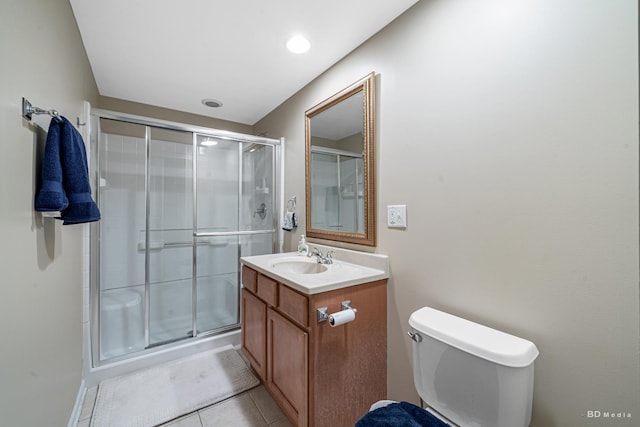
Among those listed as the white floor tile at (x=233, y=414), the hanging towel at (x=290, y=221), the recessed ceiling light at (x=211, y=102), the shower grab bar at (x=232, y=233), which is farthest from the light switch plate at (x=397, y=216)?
the recessed ceiling light at (x=211, y=102)

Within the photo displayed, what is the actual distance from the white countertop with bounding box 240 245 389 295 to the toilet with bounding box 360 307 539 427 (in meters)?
0.35

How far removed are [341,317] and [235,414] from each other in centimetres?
101

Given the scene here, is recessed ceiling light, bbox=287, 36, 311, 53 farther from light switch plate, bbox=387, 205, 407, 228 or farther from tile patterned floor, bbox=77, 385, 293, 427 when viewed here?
tile patterned floor, bbox=77, 385, 293, 427

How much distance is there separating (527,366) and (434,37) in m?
1.45

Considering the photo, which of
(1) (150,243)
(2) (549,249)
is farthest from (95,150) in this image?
(2) (549,249)

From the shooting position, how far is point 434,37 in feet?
4.17

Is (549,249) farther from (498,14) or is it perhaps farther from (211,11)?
(211,11)

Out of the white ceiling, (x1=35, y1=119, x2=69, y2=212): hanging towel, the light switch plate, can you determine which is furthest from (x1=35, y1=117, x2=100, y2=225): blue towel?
the light switch plate

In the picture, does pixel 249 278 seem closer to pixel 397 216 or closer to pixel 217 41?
pixel 397 216

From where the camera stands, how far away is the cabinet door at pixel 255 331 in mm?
1643

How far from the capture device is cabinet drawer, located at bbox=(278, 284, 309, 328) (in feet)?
4.06

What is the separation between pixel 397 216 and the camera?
144cm

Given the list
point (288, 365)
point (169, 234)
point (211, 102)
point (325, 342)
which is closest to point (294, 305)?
point (325, 342)

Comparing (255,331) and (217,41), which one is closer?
(217,41)
